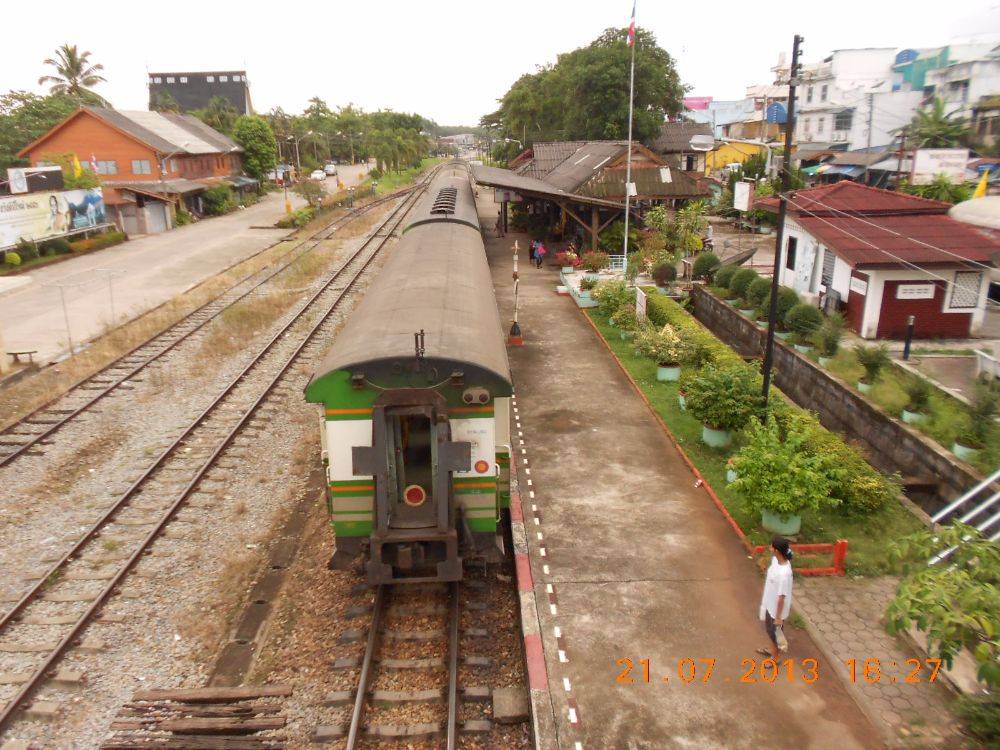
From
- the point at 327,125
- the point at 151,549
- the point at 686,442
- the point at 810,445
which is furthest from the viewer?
the point at 327,125

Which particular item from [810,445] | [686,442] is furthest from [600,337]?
[810,445]

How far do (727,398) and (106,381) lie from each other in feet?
45.4

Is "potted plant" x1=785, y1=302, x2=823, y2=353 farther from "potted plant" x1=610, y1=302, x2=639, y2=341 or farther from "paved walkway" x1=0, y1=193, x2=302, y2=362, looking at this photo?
"paved walkway" x1=0, y1=193, x2=302, y2=362

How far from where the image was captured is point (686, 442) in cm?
1289

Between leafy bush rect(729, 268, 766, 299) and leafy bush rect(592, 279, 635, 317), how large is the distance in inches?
133

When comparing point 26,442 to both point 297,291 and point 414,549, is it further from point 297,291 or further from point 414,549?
point 297,291

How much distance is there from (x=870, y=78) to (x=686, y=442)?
172ft

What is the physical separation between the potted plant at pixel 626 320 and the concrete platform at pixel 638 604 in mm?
5259

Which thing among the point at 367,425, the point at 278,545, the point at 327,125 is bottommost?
the point at 278,545

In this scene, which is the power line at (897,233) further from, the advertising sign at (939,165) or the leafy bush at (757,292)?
the advertising sign at (939,165)

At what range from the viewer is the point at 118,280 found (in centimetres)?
2803

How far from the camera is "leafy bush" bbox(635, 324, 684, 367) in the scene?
16.1 metres

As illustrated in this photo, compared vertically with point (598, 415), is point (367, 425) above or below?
above

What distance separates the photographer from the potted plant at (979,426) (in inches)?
442
